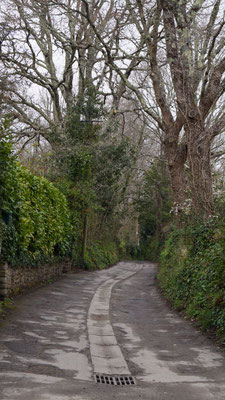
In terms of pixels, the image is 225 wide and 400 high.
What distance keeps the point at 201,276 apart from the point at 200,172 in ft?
13.0

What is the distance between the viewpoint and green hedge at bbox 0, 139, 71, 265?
343 inches

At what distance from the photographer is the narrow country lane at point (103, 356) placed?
4.54m

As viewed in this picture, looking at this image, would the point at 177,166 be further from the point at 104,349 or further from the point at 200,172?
the point at 104,349

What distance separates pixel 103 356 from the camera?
605cm

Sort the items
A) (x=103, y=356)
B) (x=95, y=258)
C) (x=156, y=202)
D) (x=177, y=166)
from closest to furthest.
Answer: (x=103, y=356) < (x=177, y=166) < (x=95, y=258) < (x=156, y=202)

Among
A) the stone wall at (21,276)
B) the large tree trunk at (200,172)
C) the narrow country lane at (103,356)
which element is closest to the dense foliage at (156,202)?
the stone wall at (21,276)

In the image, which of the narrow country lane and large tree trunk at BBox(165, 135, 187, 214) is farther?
large tree trunk at BBox(165, 135, 187, 214)

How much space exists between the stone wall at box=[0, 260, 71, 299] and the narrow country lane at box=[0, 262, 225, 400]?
42 centimetres

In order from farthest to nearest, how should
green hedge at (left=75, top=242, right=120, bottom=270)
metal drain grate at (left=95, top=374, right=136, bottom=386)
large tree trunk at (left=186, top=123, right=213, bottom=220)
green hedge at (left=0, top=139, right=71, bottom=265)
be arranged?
green hedge at (left=75, top=242, right=120, bottom=270) → large tree trunk at (left=186, top=123, right=213, bottom=220) → green hedge at (left=0, top=139, right=71, bottom=265) → metal drain grate at (left=95, top=374, right=136, bottom=386)

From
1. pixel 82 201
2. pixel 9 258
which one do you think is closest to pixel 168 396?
pixel 9 258

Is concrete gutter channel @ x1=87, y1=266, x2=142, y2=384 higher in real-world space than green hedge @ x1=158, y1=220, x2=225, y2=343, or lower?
lower


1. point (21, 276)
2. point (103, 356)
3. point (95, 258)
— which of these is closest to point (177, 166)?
point (21, 276)

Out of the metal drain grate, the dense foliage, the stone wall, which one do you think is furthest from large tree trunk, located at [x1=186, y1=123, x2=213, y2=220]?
the dense foliage

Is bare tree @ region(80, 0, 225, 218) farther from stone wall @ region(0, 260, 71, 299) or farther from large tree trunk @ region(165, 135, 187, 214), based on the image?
stone wall @ region(0, 260, 71, 299)
